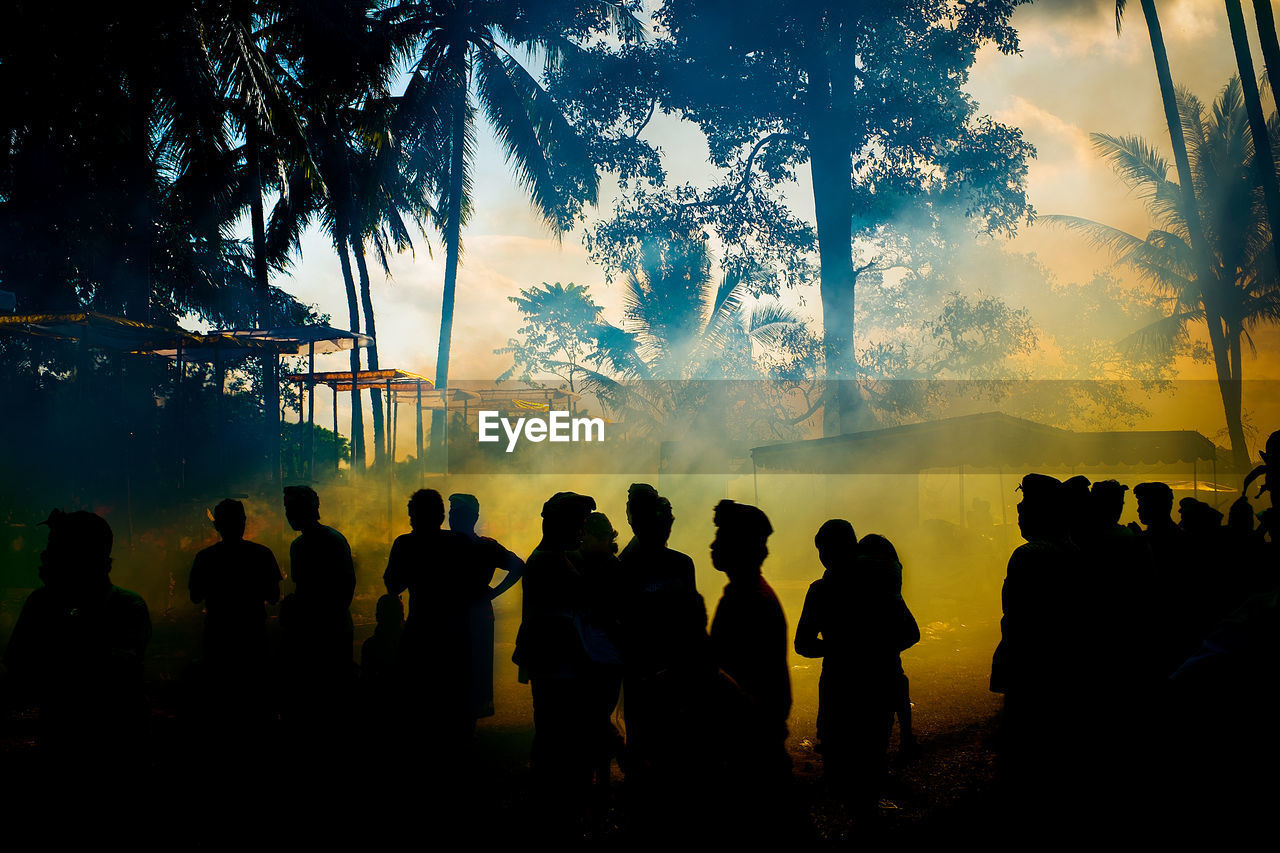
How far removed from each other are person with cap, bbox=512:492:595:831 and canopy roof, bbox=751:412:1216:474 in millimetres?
10596

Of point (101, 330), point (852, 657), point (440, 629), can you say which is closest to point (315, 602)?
point (440, 629)

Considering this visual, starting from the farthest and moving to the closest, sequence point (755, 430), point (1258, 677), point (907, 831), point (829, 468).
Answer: point (755, 430)
point (829, 468)
point (907, 831)
point (1258, 677)

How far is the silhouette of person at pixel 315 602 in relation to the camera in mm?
4488

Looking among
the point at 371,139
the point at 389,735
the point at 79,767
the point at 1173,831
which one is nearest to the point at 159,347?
the point at 371,139

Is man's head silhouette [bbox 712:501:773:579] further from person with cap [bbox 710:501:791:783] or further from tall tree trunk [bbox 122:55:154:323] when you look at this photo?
tall tree trunk [bbox 122:55:154:323]

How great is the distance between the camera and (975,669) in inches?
305

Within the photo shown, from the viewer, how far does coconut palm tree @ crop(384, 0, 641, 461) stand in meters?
18.0

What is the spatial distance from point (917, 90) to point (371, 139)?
1255cm

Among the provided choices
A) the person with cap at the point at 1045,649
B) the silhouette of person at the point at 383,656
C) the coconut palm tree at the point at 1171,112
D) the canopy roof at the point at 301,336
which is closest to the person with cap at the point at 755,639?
the person with cap at the point at 1045,649

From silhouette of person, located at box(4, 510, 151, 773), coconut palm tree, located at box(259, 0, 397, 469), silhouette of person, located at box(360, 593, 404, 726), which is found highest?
coconut palm tree, located at box(259, 0, 397, 469)

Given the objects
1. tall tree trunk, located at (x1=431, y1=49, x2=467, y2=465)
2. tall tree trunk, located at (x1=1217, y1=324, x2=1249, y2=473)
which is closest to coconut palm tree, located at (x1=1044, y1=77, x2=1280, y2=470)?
tall tree trunk, located at (x1=1217, y1=324, x2=1249, y2=473)

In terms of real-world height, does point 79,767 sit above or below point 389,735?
above

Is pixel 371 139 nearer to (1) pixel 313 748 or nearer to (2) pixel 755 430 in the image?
(2) pixel 755 430

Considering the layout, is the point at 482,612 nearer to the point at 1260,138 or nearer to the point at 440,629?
the point at 440,629
